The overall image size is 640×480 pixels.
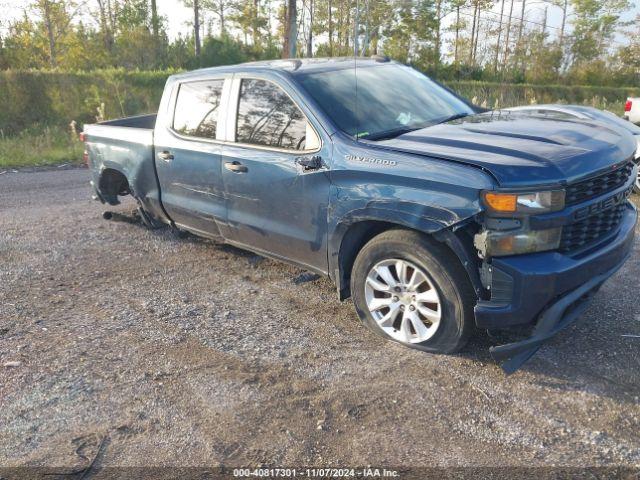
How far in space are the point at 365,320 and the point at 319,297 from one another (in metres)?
0.82

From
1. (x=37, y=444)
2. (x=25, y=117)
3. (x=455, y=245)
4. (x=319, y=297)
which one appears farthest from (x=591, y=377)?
(x=25, y=117)

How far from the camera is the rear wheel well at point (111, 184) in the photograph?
6.40 metres

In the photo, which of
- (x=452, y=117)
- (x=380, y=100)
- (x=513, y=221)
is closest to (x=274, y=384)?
(x=513, y=221)

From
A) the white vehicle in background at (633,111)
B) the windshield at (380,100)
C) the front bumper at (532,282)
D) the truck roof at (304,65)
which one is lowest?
the front bumper at (532,282)

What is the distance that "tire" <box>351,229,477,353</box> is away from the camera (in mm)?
3379

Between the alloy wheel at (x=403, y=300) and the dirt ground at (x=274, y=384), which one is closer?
the dirt ground at (x=274, y=384)

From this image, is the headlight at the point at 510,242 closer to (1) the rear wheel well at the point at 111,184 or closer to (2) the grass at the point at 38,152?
(1) the rear wheel well at the point at 111,184

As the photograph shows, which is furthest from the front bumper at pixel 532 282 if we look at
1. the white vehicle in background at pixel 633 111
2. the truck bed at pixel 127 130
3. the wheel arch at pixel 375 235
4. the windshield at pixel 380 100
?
the white vehicle in background at pixel 633 111

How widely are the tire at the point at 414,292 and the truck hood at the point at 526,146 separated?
567 mm

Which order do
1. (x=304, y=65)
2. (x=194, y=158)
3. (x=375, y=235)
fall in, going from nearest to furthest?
(x=375, y=235) → (x=304, y=65) → (x=194, y=158)

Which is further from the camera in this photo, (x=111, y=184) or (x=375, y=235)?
(x=111, y=184)

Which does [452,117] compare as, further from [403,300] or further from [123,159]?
[123,159]

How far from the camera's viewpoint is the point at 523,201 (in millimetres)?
3082

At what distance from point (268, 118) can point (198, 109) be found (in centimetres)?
100
